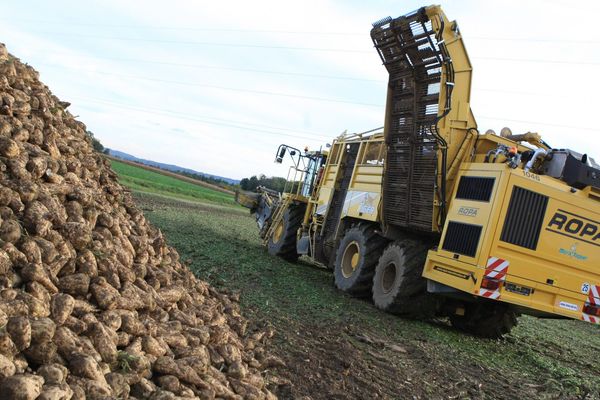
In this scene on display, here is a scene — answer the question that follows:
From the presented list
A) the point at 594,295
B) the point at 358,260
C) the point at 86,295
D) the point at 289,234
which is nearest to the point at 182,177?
the point at 289,234

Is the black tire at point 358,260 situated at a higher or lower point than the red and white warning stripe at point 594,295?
lower

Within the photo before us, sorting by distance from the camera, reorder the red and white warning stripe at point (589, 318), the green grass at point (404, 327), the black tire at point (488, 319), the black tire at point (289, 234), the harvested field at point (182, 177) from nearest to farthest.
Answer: the green grass at point (404, 327)
the red and white warning stripe at point (589, 318)
the black tire at point (488, 319)
the black tire at point (289, 234)
the harvested field at point (182, 177)

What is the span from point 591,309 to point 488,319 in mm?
1401

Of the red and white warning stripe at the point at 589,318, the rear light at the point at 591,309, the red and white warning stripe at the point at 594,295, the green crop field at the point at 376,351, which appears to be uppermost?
the red and white warning stripe at the point at 594,295

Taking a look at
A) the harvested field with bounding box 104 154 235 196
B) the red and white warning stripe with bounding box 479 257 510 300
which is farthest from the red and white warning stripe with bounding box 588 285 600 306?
the harvested field with bounding box 104 154 235 196

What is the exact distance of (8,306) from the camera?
3717 mm

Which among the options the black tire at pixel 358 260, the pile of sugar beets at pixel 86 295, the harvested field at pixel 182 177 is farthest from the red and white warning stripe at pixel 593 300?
the harvested field at pixel 182 177

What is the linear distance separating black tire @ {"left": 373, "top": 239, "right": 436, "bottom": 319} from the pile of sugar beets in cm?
314

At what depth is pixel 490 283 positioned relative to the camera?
25.3 feet

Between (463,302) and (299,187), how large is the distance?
5818 millimetres

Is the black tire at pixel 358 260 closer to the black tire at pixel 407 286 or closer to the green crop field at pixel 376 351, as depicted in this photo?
the green crop field at pixel 376 351

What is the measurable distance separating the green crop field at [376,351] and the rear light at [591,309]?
0.77 metres

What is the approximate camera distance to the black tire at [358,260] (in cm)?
991

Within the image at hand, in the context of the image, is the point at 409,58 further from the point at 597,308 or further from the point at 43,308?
the point at 43,308
